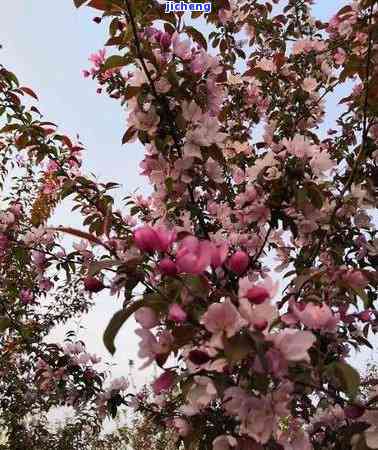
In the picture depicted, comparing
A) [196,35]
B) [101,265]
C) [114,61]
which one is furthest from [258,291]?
[196,35]

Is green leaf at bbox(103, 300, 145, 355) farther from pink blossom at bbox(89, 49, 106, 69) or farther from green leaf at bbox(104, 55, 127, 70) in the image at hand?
pink blossom at bbox(89, 49, 106, 69)

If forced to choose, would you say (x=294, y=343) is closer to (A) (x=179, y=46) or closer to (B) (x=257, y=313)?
(B) (x=257, y=313)

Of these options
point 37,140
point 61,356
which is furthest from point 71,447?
point 37,140

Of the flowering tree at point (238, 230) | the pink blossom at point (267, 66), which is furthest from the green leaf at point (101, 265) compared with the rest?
the pink blossom at point (267, 66)

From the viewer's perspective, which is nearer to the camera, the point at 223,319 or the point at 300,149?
the point at 223,319

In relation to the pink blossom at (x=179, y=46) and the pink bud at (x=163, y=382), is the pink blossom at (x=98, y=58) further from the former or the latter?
the pink bud at (x=163, y=382)

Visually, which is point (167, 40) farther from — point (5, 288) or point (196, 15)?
point (5, 288)

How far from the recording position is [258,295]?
1089 millimetres

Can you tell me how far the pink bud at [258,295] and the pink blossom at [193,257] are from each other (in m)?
0.11

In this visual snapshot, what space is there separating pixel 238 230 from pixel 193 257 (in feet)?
4.80

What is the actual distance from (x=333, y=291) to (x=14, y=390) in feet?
12.3

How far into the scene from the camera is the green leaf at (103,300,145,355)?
3.42 feet

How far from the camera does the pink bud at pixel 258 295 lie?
109 centimetres

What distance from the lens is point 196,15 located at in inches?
84.8
